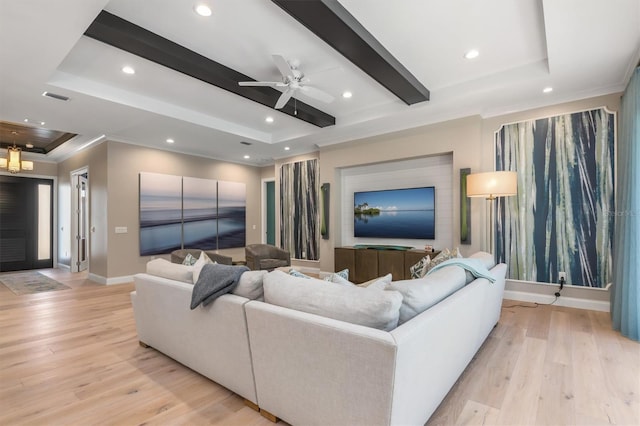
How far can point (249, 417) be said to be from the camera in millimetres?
1812

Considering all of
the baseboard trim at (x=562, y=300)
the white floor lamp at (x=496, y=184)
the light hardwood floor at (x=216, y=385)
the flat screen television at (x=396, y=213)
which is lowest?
the light hardwood floor at (x=216, y=385)

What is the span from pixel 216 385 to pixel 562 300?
412 centimetres

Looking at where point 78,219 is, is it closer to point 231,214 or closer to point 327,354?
point 231,214

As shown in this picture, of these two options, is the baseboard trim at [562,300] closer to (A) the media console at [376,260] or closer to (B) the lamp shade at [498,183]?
(A) the media console at [376,260]

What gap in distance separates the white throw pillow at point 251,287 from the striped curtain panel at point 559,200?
3675mm

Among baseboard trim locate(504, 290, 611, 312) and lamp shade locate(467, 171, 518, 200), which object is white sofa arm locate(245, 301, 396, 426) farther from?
baseboard trim locate(504, 290, 611, 312)

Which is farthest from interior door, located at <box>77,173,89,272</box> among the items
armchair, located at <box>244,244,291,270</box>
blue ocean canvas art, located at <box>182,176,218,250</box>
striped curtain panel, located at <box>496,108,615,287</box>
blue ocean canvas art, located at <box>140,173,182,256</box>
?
striped curtain panel, located at <box>496,108,615,287</box>

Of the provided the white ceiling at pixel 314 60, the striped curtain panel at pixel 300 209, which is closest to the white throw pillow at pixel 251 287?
the white ceiling at pixel 314 60

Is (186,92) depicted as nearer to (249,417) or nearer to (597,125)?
(249,417)

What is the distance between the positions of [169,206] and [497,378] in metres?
6.09

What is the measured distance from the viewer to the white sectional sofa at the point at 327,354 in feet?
4.33

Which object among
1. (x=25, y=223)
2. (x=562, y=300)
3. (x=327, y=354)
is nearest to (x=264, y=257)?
(x=327, y=354)

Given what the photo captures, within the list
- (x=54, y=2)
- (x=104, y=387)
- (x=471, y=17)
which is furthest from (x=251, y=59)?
(x=104, y=387)

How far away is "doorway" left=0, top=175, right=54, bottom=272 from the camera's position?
6852mm
